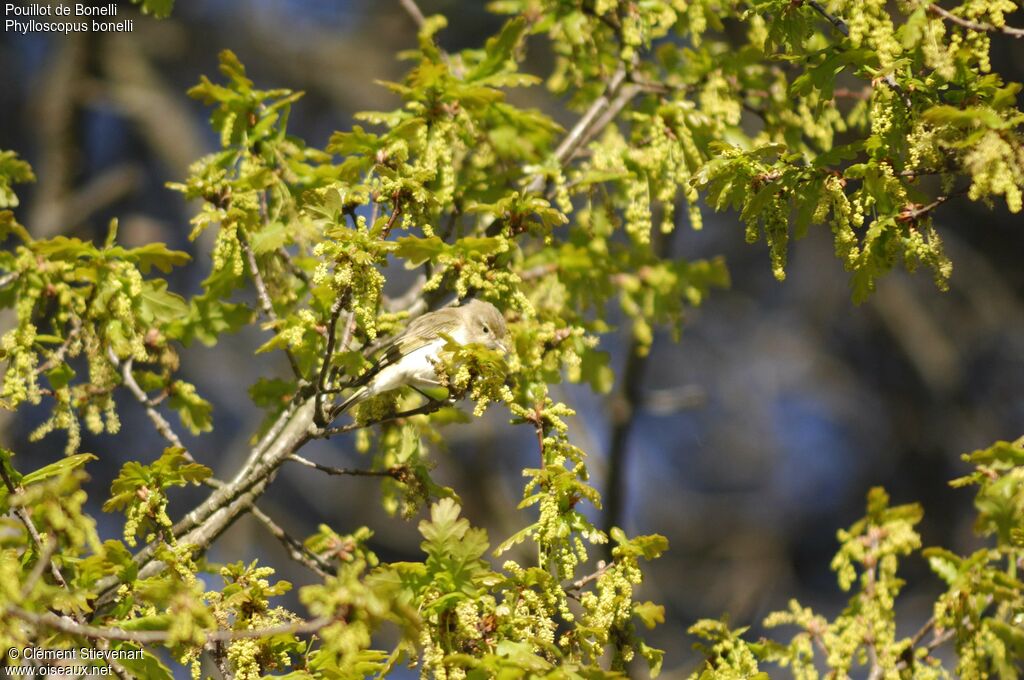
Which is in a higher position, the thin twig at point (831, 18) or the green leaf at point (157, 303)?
the thin twig at point (831, 18)

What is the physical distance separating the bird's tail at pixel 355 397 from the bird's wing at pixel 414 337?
0.27 feet

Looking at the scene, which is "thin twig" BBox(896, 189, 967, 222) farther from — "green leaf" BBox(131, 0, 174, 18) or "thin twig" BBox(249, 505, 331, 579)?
"green leaf" BBox(131, 0, 174, 18)

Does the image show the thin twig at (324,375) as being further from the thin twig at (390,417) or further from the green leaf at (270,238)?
the green leaf at (270,238)

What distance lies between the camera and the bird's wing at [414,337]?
8.96ft

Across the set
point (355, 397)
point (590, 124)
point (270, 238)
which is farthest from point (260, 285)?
point (590, 124)

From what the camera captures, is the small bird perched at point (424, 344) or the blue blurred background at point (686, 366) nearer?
the small bird perched at point (424, 344)

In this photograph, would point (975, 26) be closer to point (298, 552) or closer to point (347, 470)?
point (347, 470)

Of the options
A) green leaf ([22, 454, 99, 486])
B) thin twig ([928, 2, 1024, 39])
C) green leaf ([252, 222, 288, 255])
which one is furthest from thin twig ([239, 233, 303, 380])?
thin twig ([928, 2, 1024, 39])

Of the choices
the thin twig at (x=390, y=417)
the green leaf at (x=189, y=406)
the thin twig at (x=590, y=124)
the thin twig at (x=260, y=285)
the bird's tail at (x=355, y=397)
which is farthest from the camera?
the thin twig at (x=590, y=124)

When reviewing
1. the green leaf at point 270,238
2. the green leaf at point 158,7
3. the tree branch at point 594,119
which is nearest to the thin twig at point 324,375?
the green leaf at point 270,238

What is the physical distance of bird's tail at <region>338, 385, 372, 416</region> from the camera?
2809 millimetres

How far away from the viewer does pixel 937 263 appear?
7.52ft

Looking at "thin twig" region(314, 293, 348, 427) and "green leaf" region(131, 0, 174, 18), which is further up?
"green leaf" region(131, 0, 174, 18)

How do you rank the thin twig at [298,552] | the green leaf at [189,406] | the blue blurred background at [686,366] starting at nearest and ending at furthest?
the thin twig at [298,552] < the green leaf at [189,406] < the blue blurred background at [686,366]
